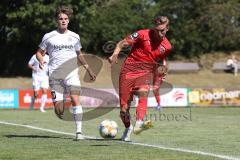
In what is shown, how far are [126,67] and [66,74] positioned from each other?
1297 millimetres

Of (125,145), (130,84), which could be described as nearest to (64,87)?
(130,84)

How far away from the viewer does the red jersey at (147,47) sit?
38.2 ft

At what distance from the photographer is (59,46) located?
12.4m

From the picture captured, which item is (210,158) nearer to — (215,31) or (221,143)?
(221,143)

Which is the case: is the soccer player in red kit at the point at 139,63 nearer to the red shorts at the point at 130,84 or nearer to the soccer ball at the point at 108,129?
the red shorts at the point at 130,84

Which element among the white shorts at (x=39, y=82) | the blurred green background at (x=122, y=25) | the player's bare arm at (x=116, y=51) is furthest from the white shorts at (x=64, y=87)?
the blurred green background at (x=122, y=25)

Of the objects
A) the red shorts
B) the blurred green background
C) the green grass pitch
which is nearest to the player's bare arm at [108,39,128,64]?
the red shorts

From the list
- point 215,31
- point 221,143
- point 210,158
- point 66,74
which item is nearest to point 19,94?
point 66,74

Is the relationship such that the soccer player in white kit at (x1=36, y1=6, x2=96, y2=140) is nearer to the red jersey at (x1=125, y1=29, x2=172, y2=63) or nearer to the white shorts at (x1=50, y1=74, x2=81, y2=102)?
the white shorts at (x1=50, y1=74, x2=81, y2=102)

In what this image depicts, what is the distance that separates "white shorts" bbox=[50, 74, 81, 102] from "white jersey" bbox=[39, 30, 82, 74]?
28 centimetres

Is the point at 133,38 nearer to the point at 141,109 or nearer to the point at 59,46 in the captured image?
the point at 141,109

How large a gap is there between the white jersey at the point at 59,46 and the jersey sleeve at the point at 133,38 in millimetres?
1347

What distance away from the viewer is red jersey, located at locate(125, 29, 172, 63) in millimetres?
Answer: 11656

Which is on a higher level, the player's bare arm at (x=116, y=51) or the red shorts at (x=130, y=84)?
the player's bare arm at (x=116, y=51)
